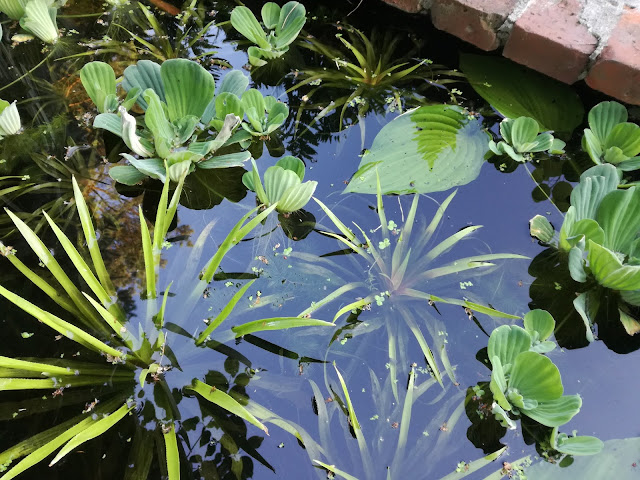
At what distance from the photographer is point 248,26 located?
5.72 ft

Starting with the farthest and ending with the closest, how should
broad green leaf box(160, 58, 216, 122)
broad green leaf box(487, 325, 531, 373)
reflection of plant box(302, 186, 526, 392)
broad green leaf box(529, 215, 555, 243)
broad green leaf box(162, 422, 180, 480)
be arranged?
broad green leaf box(160, 58, 216, 122), broad green leaf box(529, 215, 555, 243), reflection of plant box(302, 186, 526, 392), broad green leaf box(487, 325, 531, 373), broad green leaf box(162, 422, 180, 480)

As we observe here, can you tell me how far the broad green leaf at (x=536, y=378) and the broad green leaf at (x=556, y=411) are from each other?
12mm

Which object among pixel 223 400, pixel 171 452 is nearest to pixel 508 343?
pixel 223 400

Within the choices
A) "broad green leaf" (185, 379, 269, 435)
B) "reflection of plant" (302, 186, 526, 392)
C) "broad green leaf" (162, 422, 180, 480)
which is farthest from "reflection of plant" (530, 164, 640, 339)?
"broad green leaf" (162, 422, 180, 480)

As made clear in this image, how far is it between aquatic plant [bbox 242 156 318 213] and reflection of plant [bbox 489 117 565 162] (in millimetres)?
574

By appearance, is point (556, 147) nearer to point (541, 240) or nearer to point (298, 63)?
point (541, 240)

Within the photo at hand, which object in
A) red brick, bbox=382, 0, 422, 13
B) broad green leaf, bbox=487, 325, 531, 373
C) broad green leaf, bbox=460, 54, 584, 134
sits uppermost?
red brick, bbox=382, 0, 422, 13

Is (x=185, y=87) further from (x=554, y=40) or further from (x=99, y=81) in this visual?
(x=554, y=40)

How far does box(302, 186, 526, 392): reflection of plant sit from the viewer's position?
123 centimetres

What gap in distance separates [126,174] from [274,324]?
632 mm

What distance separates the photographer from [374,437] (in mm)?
1088

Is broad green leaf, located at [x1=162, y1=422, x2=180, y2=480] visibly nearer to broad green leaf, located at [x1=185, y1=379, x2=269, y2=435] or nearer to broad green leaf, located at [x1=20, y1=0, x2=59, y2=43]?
broad green leaf, located at [x1=185, y1=379, x2=269, y2=435]

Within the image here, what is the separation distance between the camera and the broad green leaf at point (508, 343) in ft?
Result: 3.63

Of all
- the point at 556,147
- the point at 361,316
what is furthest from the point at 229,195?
the point at 556,147
